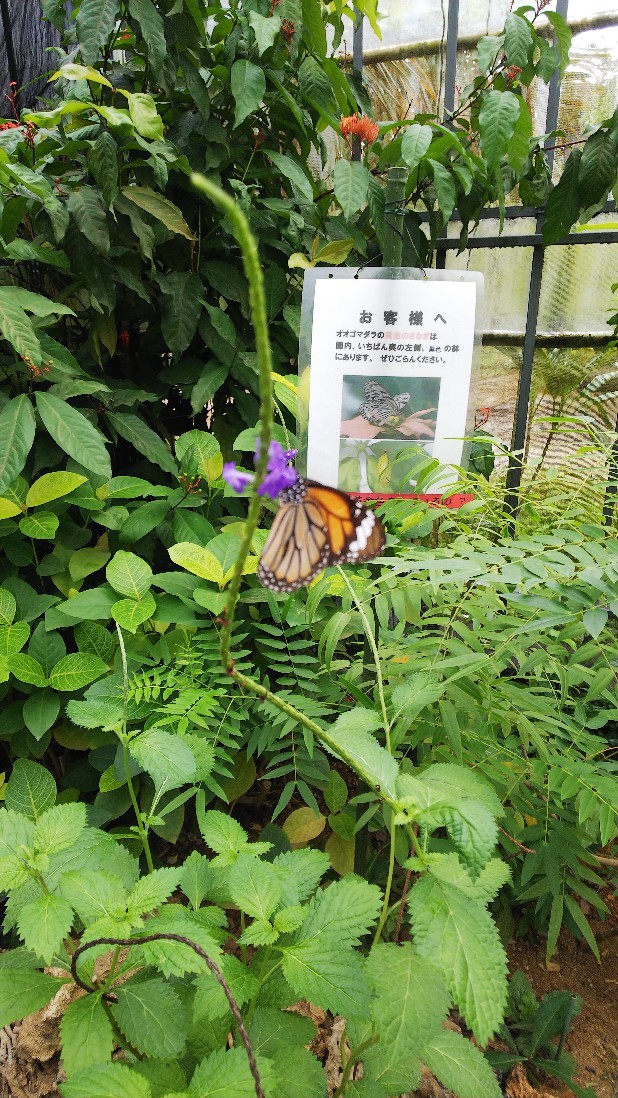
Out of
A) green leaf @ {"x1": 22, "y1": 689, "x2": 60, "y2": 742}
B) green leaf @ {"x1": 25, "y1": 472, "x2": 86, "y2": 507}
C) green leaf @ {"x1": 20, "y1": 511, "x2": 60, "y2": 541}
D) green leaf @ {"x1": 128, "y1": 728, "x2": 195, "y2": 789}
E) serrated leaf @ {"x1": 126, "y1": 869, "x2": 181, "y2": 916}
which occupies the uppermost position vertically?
green leaf @ {"x1": 25, "y1": 472, "x2": 86, "y2": 507}

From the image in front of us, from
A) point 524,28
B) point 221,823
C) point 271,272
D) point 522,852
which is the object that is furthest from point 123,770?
point 524,28

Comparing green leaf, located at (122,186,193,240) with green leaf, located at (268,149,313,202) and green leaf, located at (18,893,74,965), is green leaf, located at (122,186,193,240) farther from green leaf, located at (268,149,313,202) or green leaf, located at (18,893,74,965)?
green leaf, located at (18,893,74,965)

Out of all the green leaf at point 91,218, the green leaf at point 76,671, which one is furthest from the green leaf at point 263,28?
the green leaf at point 76,671

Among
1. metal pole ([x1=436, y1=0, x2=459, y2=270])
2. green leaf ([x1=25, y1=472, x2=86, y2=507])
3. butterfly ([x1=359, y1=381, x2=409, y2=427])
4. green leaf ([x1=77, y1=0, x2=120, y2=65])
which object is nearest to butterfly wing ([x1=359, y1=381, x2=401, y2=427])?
butterfly ([x1=359, y1=381, x2=409, y2=427])

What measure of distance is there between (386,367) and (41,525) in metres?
0.75

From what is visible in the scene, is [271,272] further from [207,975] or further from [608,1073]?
[608,1073]

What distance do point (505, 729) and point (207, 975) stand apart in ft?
1.96

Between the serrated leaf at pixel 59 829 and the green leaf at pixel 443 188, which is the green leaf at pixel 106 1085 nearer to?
the serrated leaf at pixel 59 829

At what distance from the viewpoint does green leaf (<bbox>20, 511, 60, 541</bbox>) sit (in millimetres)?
1269

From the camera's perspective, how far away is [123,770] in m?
1.25

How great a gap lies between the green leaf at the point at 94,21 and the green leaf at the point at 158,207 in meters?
0.23

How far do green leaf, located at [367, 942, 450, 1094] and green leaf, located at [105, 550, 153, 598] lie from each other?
0.80 metres

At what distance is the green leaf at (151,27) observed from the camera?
1177 millimetres

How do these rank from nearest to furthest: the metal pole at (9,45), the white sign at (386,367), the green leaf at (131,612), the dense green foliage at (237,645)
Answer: the dense green foliage at (237,645) → the white sign at (386,367) → the green leaf at (131,612) → the metal pole at (9,45)
